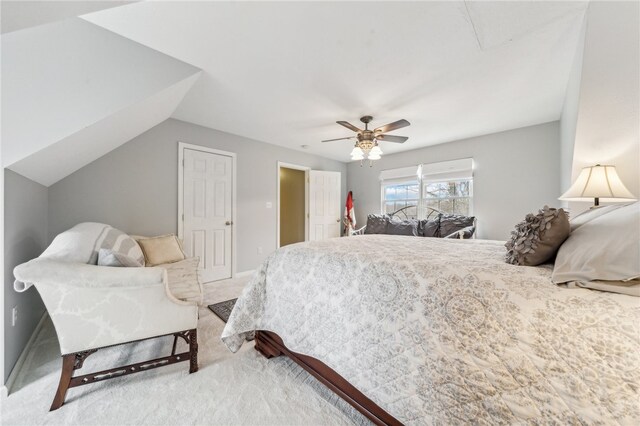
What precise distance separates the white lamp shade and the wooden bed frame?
2.46 metres

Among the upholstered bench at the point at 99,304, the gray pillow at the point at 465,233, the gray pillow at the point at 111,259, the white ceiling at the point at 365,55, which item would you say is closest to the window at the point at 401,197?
the gray pillow at the point at 465,233

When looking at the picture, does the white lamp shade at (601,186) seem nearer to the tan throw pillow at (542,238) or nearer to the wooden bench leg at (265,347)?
the tan throw pillow at (542,238)

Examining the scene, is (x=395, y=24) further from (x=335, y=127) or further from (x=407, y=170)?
(x=407, y=170)

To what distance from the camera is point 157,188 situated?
3172 mm

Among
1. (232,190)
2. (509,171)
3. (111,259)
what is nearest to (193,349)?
(111,259)

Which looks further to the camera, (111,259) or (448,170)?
(448,170)

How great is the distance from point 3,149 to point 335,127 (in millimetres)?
3215

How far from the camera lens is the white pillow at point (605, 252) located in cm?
79

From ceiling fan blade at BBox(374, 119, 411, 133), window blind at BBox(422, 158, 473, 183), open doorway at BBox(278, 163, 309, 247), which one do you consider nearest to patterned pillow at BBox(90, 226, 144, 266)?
ceiling fan blade at BBox(374, 119, 411, 133)

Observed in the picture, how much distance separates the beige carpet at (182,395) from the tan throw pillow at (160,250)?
98cm

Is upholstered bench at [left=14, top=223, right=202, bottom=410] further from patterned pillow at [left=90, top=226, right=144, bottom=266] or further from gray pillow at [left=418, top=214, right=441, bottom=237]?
gray pillow at [left=418, top=214, right=441, bottom=237]

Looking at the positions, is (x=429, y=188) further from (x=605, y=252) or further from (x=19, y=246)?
(x=19, y=246)

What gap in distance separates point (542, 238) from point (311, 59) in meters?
2.04

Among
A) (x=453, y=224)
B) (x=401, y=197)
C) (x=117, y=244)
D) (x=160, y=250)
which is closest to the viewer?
(x=117, y=244)
